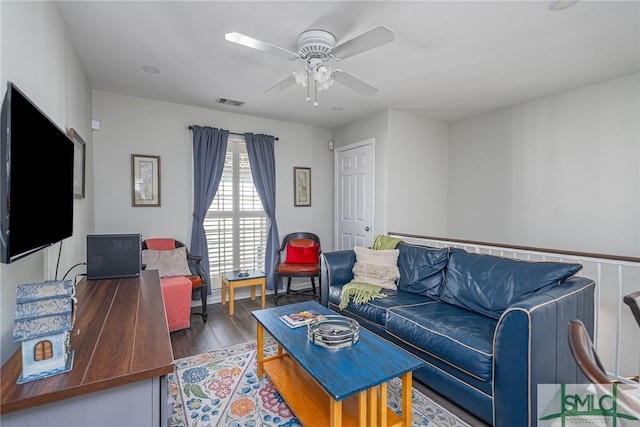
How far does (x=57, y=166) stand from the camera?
61.0 inches

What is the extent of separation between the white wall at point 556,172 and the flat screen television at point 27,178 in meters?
4.56

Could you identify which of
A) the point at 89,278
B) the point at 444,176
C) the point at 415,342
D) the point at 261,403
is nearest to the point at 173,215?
the point at 89,278

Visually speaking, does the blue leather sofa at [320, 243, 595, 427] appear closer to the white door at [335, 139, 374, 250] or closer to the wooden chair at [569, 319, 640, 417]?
the wooden chair at [569, 319, 640, 417]

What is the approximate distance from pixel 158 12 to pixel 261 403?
107 inches

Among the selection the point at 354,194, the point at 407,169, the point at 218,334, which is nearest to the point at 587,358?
the point at 218,334

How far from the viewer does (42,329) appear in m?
0.97

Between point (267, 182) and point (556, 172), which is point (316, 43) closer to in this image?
point (267, 182)

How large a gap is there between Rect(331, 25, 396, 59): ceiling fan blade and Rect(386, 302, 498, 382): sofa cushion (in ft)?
6.17

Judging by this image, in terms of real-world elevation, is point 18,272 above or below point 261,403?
above

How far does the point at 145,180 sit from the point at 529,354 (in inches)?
160

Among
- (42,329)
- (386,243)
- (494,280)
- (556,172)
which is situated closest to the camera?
(42,329)

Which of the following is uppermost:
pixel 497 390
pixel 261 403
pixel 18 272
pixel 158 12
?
pixel 158 12

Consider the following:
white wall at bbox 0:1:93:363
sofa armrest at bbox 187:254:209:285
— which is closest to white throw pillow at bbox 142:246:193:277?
sofa armrest at bbox 187:254:209:285

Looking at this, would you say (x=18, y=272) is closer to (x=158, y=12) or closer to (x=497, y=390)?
(x=158, y=12)
